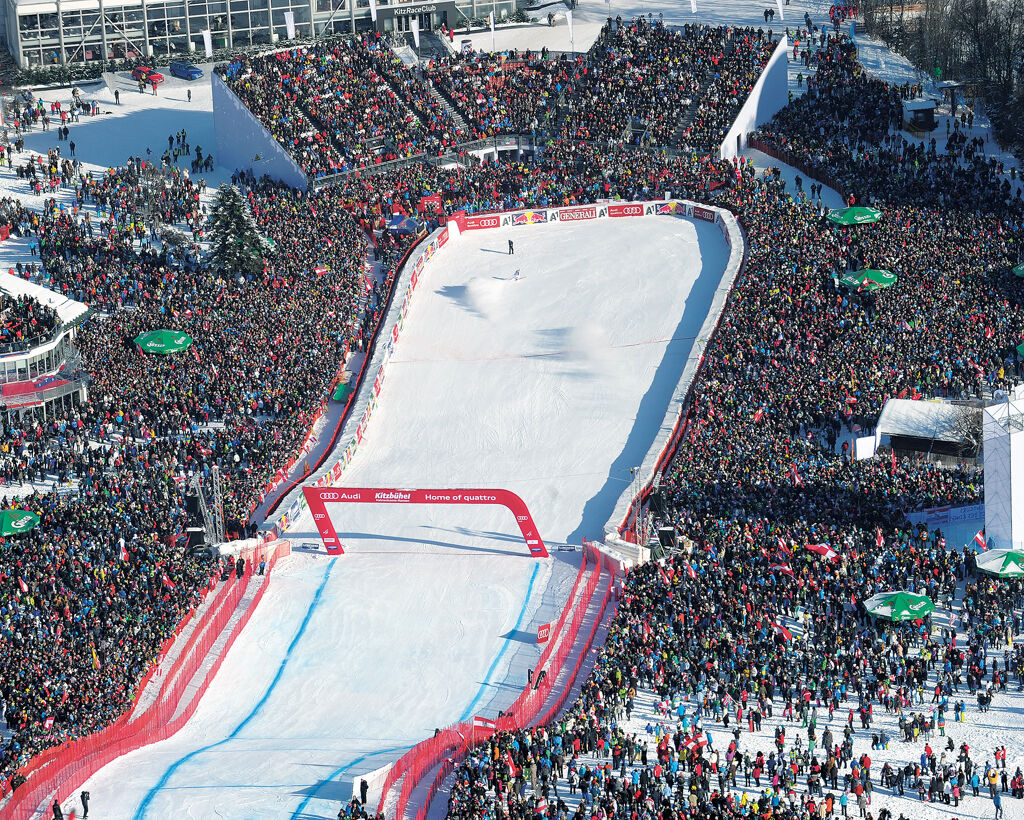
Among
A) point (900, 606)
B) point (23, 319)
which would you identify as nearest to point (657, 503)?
point (900, 606)

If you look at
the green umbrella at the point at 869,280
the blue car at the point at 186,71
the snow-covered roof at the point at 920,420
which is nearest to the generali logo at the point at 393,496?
the snow-covered roof at the point at 920,420

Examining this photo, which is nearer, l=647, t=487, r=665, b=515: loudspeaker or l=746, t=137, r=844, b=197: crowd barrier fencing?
l=647, t=487, r=665, b=515: loudspeaker

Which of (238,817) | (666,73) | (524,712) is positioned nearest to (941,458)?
(524,712)

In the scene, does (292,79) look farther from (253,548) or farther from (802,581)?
(802,581)

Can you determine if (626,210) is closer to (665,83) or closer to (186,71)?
(665,83)

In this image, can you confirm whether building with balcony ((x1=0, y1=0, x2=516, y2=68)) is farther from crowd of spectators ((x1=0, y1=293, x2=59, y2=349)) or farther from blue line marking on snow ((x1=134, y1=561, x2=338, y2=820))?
blue line marking on snow ((x1=134, y1=561, x2=338, y2=820))

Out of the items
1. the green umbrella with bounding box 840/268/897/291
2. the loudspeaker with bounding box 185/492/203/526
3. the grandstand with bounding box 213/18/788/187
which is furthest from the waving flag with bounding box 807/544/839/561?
the grandstand with bounding box 213/18/788/187

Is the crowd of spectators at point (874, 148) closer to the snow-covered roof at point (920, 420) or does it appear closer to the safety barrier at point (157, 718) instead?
the snow-covered roof at point (920, 420)
